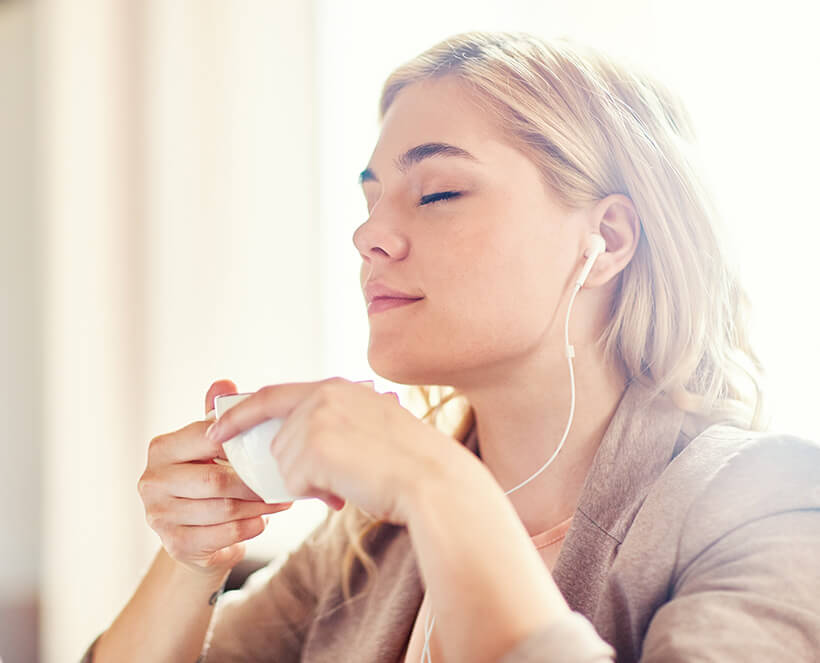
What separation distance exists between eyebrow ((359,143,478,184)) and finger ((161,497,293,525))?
50cm

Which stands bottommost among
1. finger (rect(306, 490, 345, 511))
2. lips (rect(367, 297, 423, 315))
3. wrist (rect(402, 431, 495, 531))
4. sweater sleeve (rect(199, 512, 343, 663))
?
sweater sleeve (rect(199, 512, 343, 663))

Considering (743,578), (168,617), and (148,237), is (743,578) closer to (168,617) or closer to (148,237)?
(168,617)

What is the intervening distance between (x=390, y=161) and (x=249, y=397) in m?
0.46

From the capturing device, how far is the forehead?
99cm

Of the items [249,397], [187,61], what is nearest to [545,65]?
[249,397]

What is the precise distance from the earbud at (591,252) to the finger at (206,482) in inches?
20.4

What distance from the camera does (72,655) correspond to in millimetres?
2068

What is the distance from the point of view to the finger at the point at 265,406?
713 millimetres

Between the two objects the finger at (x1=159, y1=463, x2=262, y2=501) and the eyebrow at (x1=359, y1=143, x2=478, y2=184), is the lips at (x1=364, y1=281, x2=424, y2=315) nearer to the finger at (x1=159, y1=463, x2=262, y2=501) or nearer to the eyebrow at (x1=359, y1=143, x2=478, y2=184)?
the eyebrow at (x1=359, y1=143, x2=478, y2=184)

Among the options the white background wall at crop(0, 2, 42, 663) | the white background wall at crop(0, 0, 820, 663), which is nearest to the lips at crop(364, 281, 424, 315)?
the white background wall at crop(0, 0, 820, 663)

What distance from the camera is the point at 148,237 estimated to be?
211 cm

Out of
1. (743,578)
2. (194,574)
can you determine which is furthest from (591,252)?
(194,574)

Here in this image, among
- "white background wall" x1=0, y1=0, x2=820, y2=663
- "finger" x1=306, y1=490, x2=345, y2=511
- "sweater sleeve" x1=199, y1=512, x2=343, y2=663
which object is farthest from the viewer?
"white background wall" x1=0, y1=0, x2=820, y2=663

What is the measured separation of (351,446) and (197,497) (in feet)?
1.15
